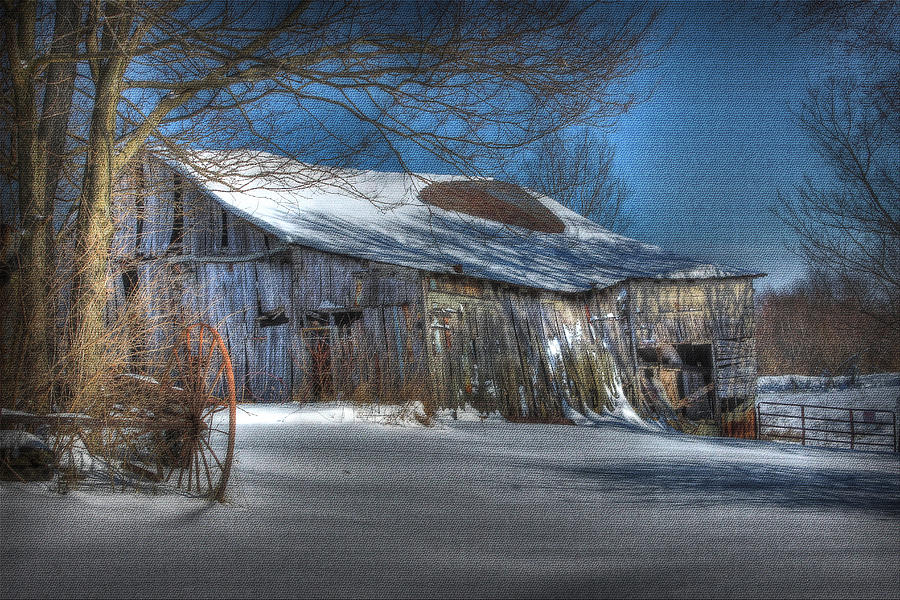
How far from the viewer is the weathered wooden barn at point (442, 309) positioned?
10.5 meters

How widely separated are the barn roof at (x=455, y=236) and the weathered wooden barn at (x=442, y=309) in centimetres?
5

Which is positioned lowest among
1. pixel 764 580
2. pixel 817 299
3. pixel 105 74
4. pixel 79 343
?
pixel 764 580

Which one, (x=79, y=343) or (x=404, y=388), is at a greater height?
(x=79, y=343)

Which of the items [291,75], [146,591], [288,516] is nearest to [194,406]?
[288,516]

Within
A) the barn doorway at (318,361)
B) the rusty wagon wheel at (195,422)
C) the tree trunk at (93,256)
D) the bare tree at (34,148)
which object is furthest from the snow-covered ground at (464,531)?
the barn doorway at (318,361)

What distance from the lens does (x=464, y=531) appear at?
375 cm

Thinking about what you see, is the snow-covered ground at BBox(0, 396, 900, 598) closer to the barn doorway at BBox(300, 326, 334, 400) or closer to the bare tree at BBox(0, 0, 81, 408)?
the bare tree at BBox(0, 0, 81, 408)

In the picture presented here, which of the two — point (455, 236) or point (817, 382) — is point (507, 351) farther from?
point (817, 382)

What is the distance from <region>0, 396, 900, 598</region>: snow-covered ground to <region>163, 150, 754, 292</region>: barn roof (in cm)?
536

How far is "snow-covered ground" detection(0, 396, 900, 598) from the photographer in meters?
2.89

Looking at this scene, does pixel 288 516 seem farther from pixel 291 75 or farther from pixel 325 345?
pixel 325 345

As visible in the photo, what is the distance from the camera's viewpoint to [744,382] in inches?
469

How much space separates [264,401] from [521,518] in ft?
25.2

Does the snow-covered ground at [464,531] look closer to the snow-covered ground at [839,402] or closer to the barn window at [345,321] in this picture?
the snow-covered ground at [839,402]
